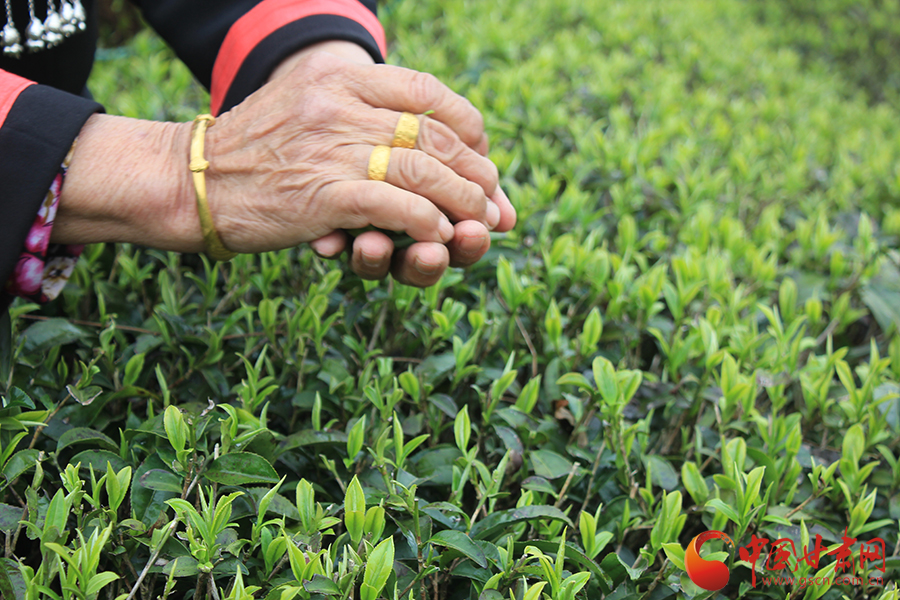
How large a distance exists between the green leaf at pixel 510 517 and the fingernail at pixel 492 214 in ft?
2.13

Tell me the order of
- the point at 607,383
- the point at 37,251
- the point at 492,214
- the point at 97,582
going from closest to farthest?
1. the point at 97,582
2. the point at 37,251
3. the point at 607,383
4. the point at 492,214

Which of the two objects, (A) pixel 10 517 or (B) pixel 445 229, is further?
(B) pixel 445 229

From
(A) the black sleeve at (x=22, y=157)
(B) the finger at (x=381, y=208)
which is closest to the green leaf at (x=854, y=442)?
(B) the finger at (x=381, y=208)

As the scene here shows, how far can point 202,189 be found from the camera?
119cm

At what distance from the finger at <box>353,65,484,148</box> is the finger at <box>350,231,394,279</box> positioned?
11.6 inches

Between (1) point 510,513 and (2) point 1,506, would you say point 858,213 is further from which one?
(2) point 1,506

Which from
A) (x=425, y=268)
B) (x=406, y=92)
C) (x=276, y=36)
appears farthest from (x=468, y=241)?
(x=276, y=36)

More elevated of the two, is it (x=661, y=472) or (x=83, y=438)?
(x=83, y=438)

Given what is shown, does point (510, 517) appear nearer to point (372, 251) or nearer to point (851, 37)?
point (372, 251)

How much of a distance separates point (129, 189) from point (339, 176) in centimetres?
39

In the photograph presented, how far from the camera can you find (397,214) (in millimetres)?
1193

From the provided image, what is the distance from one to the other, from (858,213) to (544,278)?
1559 millimetres

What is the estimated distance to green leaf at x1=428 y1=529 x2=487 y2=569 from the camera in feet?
3.00

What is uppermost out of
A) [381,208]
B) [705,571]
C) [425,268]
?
[381,208]
